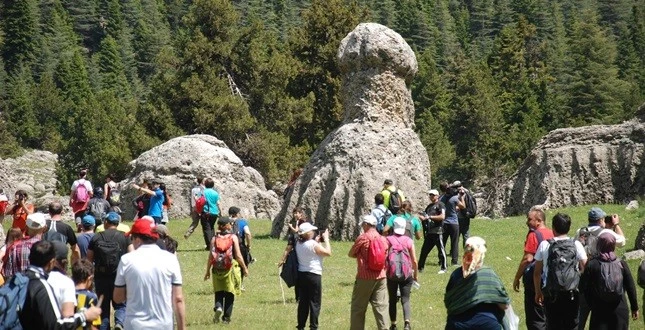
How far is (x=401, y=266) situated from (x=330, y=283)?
5.02 meters

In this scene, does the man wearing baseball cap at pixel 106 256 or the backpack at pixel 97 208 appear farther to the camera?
the backpack at pixel 97 208

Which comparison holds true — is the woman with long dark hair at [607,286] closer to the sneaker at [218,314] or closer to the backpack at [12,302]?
the sneaker at [218,314]

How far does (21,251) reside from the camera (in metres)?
11.4

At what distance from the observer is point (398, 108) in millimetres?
26781

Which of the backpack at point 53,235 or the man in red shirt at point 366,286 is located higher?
the backpack at point 53,235

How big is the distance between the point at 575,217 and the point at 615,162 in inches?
167

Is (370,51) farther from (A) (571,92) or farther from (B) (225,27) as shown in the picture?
(A) (571,92)

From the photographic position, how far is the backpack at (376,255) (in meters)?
13.0

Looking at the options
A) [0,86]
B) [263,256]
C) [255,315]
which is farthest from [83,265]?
[0,86]

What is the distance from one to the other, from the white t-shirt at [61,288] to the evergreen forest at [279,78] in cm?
4517

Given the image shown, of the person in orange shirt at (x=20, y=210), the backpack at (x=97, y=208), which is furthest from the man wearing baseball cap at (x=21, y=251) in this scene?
the backpack at (x=97, y=208)

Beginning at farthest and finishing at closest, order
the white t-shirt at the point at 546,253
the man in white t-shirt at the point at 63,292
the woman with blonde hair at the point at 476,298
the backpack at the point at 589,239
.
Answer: the backpack at the point at 589,239, the white t-shirt at the point at 546,253, the woman with blonde hair at the point at 476,298, the man in white t-shirt at the point at 63,292

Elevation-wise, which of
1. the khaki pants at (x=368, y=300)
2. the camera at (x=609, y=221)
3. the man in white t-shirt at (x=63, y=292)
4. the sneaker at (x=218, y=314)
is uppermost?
the camera at (x=609, y=221)

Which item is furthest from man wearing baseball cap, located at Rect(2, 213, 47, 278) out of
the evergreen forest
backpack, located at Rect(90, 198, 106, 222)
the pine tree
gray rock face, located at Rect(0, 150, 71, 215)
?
the pine tree
